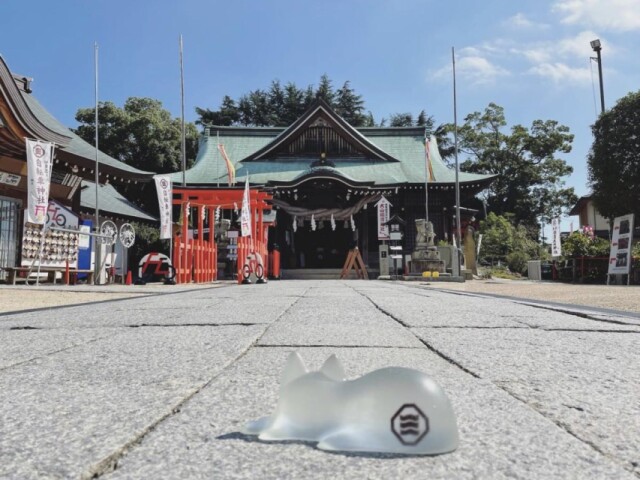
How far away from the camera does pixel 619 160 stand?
61.8 ft

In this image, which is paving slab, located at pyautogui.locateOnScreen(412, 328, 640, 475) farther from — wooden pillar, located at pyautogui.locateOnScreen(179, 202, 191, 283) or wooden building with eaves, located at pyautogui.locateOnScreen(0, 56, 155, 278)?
wooden pillar, located at pyautogui.locateOnScreen(179, 202, 191, 283)

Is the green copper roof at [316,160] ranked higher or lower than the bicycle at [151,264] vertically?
higher

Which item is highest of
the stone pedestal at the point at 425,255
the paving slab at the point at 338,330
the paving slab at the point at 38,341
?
the stone pedestal at the point at 425,255

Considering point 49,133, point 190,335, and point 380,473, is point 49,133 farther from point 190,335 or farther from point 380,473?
point 380,473

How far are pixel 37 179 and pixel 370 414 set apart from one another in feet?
34.4

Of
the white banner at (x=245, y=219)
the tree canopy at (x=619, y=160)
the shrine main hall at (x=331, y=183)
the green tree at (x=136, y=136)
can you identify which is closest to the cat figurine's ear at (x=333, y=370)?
the white banner at (x=245, y=219)

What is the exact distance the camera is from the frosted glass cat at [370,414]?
0.89 metres

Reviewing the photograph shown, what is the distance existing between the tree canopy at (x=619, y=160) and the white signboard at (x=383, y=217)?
827 cm

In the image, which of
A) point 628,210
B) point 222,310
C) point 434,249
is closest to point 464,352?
point 222,310

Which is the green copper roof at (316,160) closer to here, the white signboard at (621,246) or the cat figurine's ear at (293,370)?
the white signboard at (621,246)

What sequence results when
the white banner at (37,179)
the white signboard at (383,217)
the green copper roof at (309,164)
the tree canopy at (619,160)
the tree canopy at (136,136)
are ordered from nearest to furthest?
the white banner at (37,179)
the tree canopy at (619,160)
the white signboard at (383,217)
the green copper roof at (309,164)
the tree canopy at (136,136)

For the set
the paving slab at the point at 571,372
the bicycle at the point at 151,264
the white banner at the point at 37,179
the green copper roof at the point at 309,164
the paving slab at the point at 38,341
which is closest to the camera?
the paving slab at the point at 571,372

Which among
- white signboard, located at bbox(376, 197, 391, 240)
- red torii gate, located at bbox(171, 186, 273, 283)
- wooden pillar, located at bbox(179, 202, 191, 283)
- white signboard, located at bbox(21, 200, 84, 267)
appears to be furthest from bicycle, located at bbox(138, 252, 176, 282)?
white signboard, located at bbox(376, 197, 391, 240)

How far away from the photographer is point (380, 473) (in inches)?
33.5
